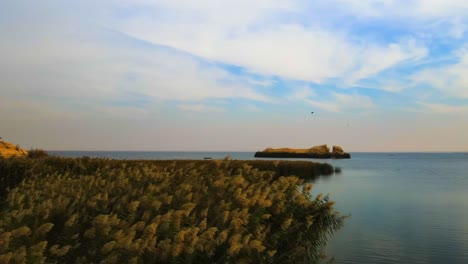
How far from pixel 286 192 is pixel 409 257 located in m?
8.81

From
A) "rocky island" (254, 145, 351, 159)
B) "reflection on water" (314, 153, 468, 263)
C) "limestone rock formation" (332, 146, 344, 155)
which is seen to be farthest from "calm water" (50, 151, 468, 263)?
"limestone rock formation" (332, 146, 344, 155)

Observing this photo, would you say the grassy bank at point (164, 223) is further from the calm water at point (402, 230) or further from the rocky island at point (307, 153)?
the rocky island at point (307, 153)

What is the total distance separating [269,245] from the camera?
7891mm

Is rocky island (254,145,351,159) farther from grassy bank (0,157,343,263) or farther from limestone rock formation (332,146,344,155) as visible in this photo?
grassy bank (0,157,343,263)

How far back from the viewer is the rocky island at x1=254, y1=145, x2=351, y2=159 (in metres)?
166

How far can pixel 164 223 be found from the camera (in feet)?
20.5

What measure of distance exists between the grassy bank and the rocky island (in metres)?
156

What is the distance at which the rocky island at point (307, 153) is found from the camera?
166288 mm

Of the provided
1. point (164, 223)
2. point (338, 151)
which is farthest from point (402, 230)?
point (338, 151)

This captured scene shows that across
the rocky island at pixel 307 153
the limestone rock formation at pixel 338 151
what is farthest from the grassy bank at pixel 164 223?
the limestone rock formation at pixel 338 151

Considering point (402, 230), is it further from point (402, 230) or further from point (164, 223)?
point (164, 223)

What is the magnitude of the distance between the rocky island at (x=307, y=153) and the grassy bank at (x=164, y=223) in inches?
6132

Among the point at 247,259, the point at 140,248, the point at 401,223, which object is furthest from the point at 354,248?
the point at 140,248

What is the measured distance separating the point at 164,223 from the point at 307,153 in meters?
164
